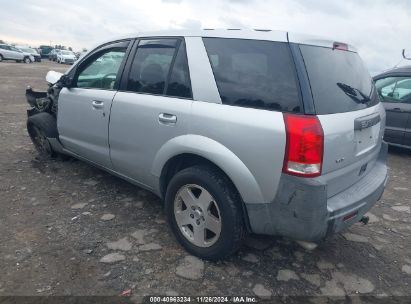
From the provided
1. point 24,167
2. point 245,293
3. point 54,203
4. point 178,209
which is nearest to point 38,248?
point 54,203

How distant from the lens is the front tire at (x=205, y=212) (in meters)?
2.62

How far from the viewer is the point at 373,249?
10.8ft

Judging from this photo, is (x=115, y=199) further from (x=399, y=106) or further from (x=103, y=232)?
(x=399, y=106)

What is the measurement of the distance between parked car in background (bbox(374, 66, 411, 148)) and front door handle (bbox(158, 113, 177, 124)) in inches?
199

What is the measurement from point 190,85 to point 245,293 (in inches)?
66.4

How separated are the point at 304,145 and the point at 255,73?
2.24ft

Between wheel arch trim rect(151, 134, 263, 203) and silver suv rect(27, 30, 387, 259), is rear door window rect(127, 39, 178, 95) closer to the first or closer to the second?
silver suv rect(27, 30, 387, 259)

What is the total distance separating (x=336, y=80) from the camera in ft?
8.58

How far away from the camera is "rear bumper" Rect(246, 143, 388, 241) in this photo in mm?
2305

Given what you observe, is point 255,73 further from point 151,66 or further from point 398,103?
point 398,103

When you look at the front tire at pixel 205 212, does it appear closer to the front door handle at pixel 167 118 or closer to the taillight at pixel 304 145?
the front door handle at pixel 167 118

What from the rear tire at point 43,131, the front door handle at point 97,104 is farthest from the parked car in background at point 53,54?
the front door handle at point 97,104

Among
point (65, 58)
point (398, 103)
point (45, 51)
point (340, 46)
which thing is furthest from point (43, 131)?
point (45, 51)

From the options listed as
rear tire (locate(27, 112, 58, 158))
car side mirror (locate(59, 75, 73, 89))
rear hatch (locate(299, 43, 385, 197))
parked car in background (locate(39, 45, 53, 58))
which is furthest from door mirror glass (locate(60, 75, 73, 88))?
parked car in background (locate(39, 45, 53, 58))
